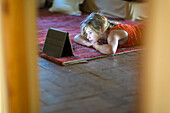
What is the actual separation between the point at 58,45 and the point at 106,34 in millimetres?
572

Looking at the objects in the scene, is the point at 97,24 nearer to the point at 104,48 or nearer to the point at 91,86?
the point at 104,48

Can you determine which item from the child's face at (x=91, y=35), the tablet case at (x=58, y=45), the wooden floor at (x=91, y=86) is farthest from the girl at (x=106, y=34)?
the tablet case at (x=58, y=45)

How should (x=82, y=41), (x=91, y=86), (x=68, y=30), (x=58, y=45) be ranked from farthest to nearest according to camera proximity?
(x=68, y=30) < (x=82, y=41) < (x=58, y=45) < (x=91, y=86)

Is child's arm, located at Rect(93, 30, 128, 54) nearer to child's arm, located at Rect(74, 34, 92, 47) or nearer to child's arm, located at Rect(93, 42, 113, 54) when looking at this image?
child's arm, located at Rect(93, 42, 113, 54)

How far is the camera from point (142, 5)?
4664 millimetres

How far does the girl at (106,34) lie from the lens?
2959 mm

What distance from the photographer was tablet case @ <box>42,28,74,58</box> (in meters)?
2.74

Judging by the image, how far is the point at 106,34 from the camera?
3100 millimetres

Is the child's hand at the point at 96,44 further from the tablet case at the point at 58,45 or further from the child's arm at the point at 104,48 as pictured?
the tablet case at the point at 58,45

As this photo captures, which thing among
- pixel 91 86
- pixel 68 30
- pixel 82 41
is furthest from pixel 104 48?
pixel 68 30

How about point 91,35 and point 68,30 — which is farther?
point 68,30

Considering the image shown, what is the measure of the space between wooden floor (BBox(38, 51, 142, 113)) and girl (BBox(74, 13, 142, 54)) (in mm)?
180

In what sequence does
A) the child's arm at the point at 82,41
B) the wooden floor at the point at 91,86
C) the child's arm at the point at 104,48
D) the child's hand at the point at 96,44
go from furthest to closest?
the child's arm at the point at 82,41, the child's hand at the point at 96,44, the child's arm at the point at 104,48, the wooden floor at the point at 91,86

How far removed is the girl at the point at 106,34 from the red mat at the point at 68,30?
71mm
